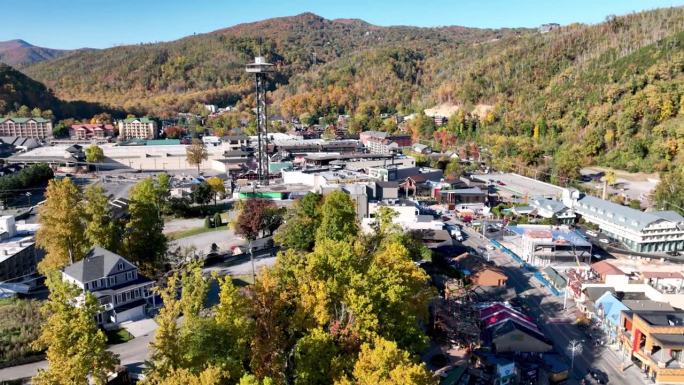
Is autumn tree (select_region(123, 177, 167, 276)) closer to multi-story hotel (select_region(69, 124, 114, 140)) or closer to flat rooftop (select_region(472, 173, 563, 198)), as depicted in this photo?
flat rooftop (select_region(472, 173, 563, 198))

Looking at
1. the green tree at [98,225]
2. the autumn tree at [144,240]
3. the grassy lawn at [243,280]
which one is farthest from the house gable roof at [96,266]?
the grassy lawn at [243,280]

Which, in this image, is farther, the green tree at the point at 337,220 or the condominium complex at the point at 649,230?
the condominium complex at the point at 649,230

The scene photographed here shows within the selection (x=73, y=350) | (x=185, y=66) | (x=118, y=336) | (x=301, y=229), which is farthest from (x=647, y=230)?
(x=185, y=66)

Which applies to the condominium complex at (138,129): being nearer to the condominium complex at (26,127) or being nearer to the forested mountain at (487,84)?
the condominium complex at (26,127)

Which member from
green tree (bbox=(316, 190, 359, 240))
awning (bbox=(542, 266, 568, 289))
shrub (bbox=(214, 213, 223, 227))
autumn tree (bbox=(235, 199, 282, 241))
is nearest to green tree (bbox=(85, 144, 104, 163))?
shrub (bbox=(214, 213, 223, 227))

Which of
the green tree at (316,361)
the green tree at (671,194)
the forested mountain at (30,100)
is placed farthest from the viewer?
the forested mountain at (30,100)

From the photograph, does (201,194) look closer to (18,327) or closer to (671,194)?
(18,327)
